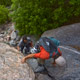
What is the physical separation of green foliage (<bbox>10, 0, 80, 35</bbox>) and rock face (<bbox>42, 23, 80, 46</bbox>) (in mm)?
617

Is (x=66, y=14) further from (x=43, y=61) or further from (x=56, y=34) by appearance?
(x=43, y=61)

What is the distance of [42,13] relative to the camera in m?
8.40

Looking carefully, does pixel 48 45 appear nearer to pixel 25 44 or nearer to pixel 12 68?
pixel 12 68

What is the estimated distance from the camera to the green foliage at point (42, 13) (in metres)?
8.25

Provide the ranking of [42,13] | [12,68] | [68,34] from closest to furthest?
[12,68]
[68,34]
[42,13]

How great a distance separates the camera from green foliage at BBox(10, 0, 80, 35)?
8250mm

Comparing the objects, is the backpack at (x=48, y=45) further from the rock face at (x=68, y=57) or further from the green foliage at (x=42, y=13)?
the green foliage at (x=42, y=13)

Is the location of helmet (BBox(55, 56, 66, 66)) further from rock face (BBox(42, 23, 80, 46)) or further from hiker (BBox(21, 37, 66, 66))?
rock face (BBox(42, 23, 80, 46))

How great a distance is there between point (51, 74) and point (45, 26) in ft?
12.5

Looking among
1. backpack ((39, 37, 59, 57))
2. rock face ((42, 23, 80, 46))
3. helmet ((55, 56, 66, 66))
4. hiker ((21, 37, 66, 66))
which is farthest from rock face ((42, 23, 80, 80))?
backpack ((39, 37, 59, 57))

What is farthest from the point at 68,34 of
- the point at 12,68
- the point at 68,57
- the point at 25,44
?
the point at 12,68

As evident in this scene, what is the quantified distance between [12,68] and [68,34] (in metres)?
4.08

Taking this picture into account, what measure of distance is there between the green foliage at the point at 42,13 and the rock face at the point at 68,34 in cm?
62

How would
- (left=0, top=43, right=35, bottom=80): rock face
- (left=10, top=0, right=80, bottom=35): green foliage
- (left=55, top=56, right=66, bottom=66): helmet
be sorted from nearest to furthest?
(left=0, top=43, right=35, bottom=80): rock face < (left=55, top=56, right=66, bottom=66): helmet < (left=10, top=0, right=80, bottom=35): green foliage
